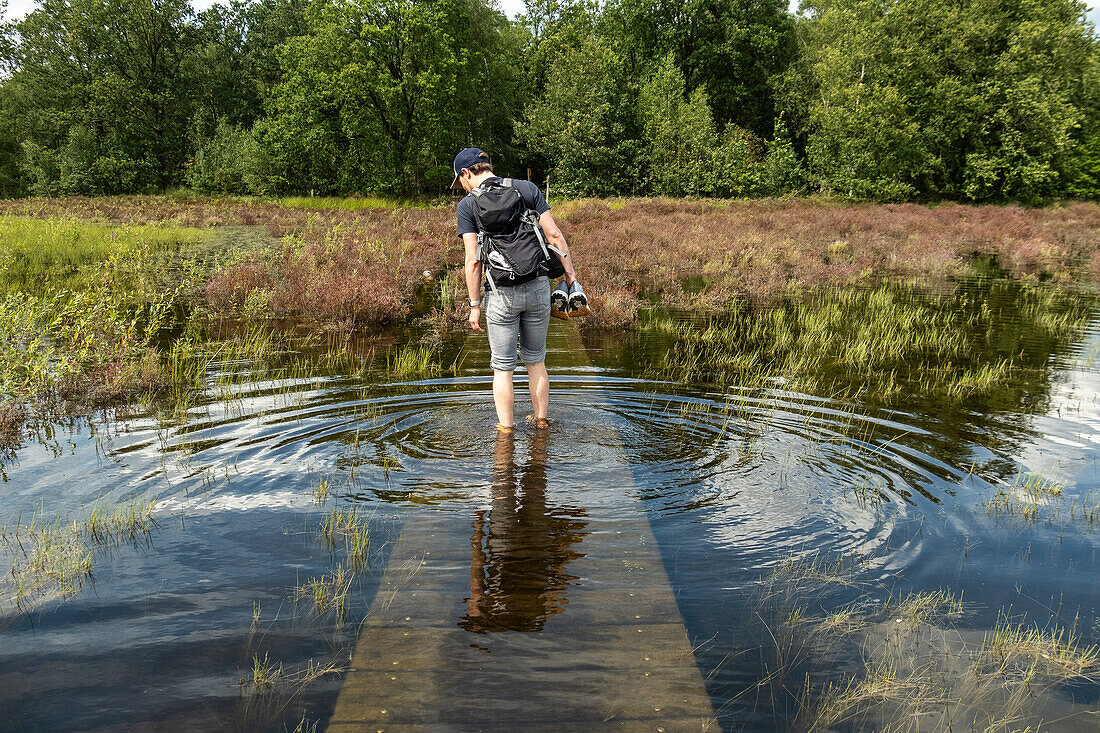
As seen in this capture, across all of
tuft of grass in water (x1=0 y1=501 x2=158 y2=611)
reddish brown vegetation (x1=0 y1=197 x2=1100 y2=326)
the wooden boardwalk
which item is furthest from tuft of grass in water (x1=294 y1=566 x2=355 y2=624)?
reddish brown vegetation (x1=0 y1=197 x2=1100 y2=326)

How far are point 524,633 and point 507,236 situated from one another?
3.25 metres

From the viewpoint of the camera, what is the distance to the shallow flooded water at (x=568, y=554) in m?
2.93

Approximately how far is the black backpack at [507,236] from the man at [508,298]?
6cm

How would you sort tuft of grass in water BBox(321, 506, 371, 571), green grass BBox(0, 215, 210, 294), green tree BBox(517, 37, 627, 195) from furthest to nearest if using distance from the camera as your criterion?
1. green tree BBox(517, 37, 627, 195)
2. green grass BBox(0, 215, 210, 294)
3. tuft of grass in water BBox(321, 506, 371, 571)

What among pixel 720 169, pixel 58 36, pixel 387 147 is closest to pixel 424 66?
pixel 387 147

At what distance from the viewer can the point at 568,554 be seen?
13.6 feet

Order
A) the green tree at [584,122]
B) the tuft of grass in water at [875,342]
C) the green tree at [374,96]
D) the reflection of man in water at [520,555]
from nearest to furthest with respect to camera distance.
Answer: the reflection of man in water at [520,555], the tuft of grass in water at [875,342], the green tree at [374,96], the green tree at [584,122]

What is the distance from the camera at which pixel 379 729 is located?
270 cm

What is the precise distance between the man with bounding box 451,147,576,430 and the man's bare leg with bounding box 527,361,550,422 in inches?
0.4

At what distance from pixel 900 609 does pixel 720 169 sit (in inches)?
1663

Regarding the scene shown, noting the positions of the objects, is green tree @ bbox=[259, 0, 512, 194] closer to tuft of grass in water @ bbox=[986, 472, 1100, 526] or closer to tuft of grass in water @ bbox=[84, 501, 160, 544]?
tuft of grass in water @ bbox=[84, 501, 160, 544]

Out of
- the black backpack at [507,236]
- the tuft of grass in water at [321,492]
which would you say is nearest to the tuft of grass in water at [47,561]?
the tuft of grass in water at [321,492]

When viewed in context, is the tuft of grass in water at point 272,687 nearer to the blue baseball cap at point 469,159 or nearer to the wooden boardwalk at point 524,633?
the wooden boardwalk at point 524,633

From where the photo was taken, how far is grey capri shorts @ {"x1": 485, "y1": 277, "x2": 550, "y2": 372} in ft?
18.7
